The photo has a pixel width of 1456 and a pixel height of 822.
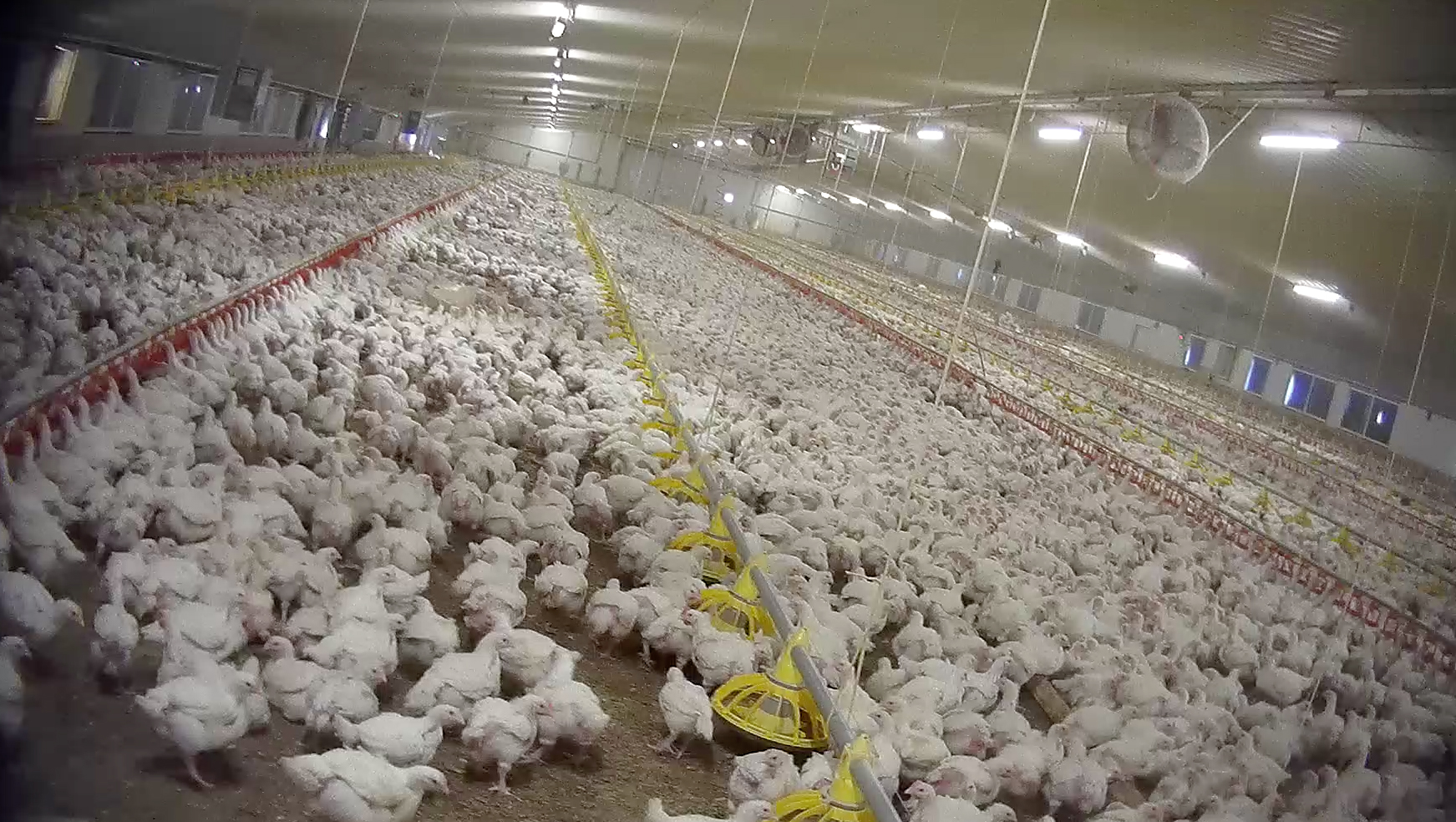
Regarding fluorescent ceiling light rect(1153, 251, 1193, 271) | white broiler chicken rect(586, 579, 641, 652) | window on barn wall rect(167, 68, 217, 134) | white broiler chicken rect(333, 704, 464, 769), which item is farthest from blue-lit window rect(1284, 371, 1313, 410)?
white broiler chicken rect(333, 704, 464, 769)

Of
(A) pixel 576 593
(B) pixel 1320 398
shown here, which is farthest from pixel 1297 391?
(A) pixel 576 593

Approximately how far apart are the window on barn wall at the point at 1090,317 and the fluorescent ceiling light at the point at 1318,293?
9.74 m

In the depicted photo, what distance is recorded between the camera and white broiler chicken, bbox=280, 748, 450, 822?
75.8 inches

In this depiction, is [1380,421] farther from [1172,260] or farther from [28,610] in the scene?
[28,610]

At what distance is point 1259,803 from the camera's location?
2.89 metres

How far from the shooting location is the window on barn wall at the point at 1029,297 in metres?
30.8

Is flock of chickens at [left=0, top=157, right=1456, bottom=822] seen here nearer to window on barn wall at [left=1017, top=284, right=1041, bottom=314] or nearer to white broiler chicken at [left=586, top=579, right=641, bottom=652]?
white broiler chicken at [left=586, top=579, right=641, bottom=652]

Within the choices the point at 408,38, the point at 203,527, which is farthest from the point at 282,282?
the point at 408,38

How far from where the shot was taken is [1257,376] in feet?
75.6

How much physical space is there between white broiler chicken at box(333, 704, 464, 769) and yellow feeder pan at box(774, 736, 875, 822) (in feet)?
2.66

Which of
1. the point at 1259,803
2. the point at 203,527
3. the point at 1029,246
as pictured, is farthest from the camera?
the point at 1029,246

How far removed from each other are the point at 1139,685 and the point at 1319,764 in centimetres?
82

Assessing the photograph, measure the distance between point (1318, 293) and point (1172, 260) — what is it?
3.42 m

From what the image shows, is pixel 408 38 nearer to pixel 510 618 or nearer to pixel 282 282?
pixel 282 282
